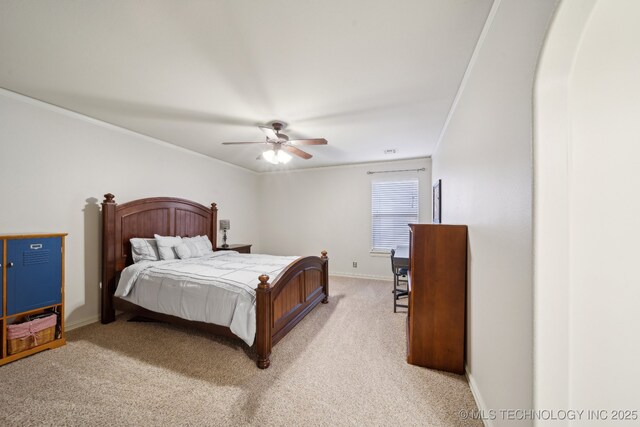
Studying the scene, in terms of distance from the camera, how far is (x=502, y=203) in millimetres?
1247

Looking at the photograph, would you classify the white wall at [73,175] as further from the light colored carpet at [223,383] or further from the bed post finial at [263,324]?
the bed post finial at [263,324]

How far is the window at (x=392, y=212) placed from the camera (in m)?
4.76

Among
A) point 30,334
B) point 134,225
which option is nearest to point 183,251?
point 134,225

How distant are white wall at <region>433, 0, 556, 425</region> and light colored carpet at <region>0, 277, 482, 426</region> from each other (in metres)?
0.51

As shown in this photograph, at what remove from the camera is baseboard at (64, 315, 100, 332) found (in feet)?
8.81

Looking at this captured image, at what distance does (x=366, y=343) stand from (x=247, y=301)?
133 centimetres

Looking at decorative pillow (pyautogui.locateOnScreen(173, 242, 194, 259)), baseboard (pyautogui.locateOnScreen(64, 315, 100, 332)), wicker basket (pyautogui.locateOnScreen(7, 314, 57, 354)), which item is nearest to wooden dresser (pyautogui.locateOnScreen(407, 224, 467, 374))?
decorative pillow (pyautogui.locateOnScreen(173, 242, 194, 259))

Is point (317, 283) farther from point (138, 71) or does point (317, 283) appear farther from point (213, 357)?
point (138, 71)

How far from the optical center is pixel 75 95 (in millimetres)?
2354

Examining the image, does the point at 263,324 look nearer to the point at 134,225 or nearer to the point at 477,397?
the point at 477,397

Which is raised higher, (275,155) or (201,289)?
(275,155)

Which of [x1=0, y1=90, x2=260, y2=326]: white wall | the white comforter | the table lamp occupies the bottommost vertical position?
the white comforter

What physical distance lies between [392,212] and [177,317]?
406 cm

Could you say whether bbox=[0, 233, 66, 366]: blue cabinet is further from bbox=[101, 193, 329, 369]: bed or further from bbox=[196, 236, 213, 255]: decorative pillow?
bbox=[196, 236, 213, 255]: decorative pillow
